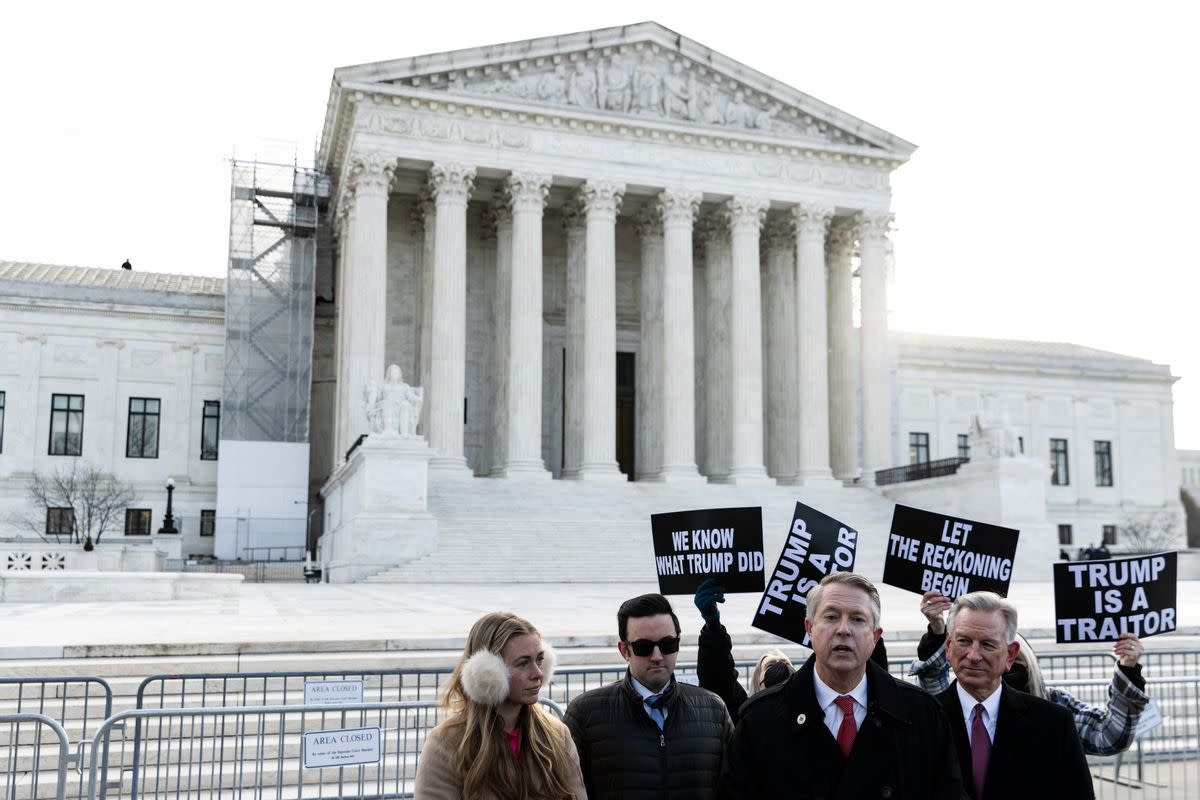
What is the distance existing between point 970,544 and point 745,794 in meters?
4.67

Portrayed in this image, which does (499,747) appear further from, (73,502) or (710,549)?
(73,502)

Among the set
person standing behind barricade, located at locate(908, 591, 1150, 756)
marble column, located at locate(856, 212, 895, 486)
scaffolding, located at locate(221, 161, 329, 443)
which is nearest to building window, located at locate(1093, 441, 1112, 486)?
marble column, located at locate(856, 212, 895, 486)

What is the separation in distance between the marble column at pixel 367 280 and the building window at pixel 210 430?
12.6 metres

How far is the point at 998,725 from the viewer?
214 inches

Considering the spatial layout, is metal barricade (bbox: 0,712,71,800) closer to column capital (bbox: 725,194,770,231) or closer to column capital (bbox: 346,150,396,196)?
column capital (bbox: 346,150,396,196)

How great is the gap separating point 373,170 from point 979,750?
39.5 metres

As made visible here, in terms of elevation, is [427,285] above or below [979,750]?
above

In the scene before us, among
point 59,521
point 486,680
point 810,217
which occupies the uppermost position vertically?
point 810,217

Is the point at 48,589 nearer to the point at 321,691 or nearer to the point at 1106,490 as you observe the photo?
the point at 321,691

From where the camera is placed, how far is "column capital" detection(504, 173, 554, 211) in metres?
44.2

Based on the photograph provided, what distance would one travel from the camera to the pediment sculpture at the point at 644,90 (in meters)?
44.6

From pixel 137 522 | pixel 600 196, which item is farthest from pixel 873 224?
pixel 137 522

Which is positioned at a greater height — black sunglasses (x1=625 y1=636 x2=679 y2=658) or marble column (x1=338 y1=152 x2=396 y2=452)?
marble column (x1=338 y1=152 x2=396 y2=452)

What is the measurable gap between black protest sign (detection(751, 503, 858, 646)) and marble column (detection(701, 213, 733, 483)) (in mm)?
39510
